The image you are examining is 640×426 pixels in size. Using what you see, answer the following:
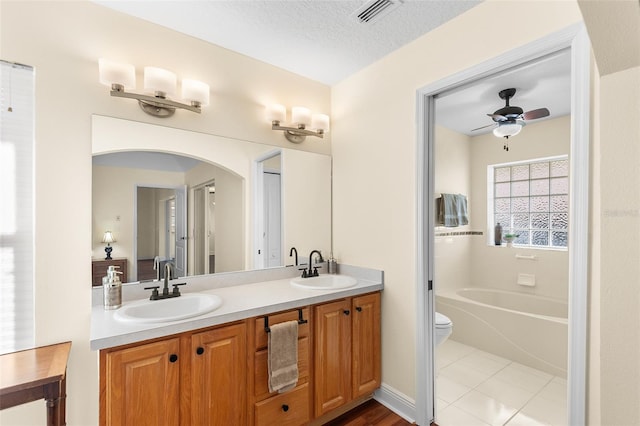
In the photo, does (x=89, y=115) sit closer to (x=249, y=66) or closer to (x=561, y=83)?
(x=249, y=66)

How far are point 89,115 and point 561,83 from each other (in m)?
3.46

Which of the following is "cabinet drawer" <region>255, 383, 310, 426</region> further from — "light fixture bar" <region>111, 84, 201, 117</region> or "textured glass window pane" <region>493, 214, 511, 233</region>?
"textured glass window pane" <region>493, 214, 511, 233</region>

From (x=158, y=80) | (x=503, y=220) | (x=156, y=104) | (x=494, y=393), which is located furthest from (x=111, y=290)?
(x=503, y=220)

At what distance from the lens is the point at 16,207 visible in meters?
1.57

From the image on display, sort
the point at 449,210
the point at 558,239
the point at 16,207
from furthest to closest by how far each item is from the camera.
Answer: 1. the point at 449,210
2. the point at 558,239
3. the point at 16,207

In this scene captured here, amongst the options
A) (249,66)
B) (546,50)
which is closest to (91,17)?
(249,66)

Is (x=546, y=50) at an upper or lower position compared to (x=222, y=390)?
upper

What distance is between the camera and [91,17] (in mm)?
1737

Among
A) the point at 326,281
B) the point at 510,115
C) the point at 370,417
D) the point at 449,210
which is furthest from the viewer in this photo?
the point at 449,210

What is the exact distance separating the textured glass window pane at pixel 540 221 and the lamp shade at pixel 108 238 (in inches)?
172

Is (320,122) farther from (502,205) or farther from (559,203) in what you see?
(559,203)

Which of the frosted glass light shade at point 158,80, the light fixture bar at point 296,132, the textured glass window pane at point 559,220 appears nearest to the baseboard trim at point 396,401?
the light fixture bar at point 296,132

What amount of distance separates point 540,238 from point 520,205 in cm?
47

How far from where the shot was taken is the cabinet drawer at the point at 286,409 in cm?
173
